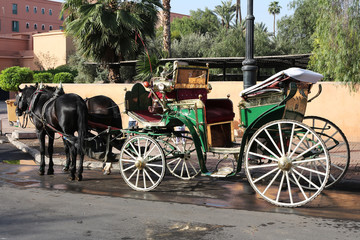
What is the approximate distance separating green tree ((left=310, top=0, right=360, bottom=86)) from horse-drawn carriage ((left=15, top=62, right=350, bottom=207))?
7.15 metres

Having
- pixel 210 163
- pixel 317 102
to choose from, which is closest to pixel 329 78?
pixel 317 102

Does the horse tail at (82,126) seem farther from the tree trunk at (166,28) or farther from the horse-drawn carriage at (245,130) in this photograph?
the tree trunk at (166,28)

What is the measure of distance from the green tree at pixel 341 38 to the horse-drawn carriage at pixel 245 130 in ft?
23.4

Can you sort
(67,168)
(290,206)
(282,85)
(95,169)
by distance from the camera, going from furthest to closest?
(95,169) < (67,168) < (282,85) < (290,206)

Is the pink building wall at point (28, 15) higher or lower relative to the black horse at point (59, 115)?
higher

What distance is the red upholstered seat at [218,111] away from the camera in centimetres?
755

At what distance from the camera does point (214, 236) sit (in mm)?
5047

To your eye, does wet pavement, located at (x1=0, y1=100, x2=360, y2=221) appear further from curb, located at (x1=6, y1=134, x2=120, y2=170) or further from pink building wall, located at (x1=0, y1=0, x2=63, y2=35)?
pink building wall, located at (x1=0, y1=0, x2=63, y2=35)

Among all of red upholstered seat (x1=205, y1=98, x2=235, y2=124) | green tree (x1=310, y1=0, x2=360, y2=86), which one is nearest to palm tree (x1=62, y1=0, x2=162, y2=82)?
green tree (x1=310, y1=0, x2=360, y2=86)

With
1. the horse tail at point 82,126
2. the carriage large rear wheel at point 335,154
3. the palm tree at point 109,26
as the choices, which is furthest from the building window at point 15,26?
the horse tail at point 82,126

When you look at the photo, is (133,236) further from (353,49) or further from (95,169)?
(353,49)

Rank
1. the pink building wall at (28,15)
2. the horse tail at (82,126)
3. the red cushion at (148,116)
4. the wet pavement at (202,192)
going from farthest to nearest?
the pink building wall at (28,15)
the horse tail at (82,126)
the red cushion at (148,116)
the wet pavement at (202,192)

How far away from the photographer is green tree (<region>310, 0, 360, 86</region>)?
1501 cm

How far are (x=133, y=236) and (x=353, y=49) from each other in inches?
485
